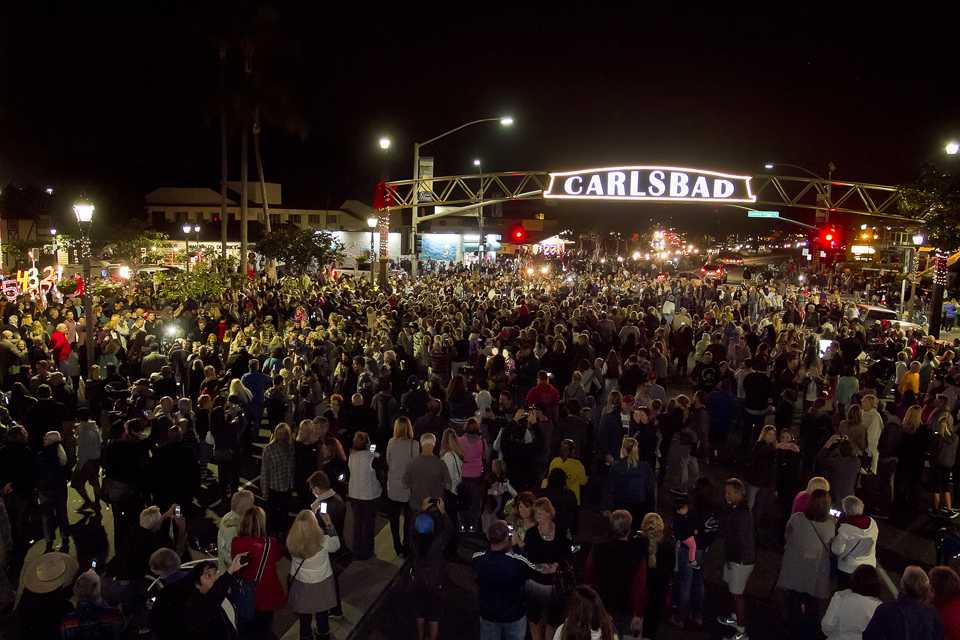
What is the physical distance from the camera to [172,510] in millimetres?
6160

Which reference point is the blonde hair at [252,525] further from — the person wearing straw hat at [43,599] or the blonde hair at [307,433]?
the blonde hair at [307,433]

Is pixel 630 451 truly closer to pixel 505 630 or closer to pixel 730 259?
pixel 505 630

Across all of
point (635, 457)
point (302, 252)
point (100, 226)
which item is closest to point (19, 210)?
point (100, 226)

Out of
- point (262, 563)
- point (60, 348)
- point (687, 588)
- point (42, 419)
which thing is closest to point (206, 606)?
point (262, 563)

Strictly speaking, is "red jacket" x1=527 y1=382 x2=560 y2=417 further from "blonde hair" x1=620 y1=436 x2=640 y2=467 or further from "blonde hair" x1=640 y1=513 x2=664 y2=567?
"blonde hair" x1=640 y1=513 x2=664 y2=567

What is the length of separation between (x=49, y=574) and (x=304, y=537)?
163cm

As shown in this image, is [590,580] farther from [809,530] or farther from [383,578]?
[383,578]

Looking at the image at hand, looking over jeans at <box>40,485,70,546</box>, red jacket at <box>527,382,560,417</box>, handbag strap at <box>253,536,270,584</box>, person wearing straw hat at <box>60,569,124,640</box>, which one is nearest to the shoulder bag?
handbag strap at <box>253,536,270,584</box>

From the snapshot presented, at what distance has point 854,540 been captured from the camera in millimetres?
5727

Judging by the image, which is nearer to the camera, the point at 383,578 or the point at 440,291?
the point at 383,578

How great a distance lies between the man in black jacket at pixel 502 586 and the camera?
4.93 m

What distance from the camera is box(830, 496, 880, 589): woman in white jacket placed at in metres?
5.73

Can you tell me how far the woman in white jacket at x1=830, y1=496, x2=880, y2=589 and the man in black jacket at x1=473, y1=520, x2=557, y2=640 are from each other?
2563mm

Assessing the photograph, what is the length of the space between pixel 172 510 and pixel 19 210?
58.1 metres
